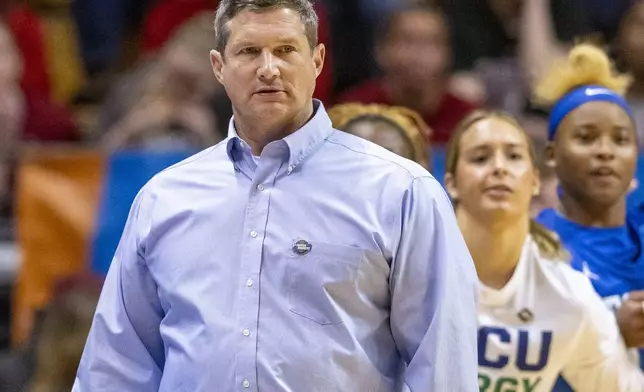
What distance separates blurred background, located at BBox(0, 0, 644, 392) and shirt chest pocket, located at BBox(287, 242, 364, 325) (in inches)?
74.2

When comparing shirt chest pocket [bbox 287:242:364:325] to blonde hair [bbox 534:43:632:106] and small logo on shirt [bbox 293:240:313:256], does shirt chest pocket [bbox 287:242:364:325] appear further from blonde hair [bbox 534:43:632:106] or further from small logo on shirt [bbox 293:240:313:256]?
blonde hair [bbox 534:43:632:106]

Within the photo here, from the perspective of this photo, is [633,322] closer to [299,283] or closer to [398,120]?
[398,120]

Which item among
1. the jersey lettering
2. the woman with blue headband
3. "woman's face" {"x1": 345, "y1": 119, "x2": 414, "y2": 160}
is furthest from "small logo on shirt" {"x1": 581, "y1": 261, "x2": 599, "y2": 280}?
"woman's face" {"x1": 345, "y1": 119, "x2": 414, "y2": 160}

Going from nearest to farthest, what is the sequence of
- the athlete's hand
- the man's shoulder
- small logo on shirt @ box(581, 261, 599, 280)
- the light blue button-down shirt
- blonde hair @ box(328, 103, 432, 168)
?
the light blue button-down shirt
the man's shoulder
the athlete's hand
small logo on shirt @ box(581, 261, 599, 280)
blonde hair @ box(328, 103, 432, 168)

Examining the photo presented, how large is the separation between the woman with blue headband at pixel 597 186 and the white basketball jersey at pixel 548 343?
29cm

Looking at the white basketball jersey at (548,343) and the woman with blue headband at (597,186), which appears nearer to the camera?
the white basketball jersey at (548,343)

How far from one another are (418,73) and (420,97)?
0.34 feet

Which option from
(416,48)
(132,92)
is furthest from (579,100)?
(132,92)

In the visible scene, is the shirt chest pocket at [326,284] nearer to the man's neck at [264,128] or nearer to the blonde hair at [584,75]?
the man's neck at [264,128]

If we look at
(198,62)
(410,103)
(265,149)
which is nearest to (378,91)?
(410,103)

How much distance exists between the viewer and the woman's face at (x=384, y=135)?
156 inches

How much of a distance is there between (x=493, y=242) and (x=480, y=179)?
0.18 meters

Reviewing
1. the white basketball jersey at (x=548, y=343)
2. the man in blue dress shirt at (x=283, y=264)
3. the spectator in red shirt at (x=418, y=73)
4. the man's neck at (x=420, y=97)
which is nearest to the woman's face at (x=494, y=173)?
the white basketball jersey at (x=548, y=343)

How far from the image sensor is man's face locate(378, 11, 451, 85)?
555cm
